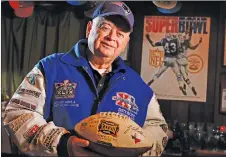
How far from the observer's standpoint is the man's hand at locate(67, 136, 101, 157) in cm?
127

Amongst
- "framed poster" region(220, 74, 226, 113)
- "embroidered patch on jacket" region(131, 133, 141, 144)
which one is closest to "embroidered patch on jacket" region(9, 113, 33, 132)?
"embroidered patch on jacket" region(131, 133, 141, 144)

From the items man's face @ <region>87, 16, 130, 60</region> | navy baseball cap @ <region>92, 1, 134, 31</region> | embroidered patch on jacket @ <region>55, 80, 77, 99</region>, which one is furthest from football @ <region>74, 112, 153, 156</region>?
navy baseball cap @ <region>92, 1, 134, 31</region>

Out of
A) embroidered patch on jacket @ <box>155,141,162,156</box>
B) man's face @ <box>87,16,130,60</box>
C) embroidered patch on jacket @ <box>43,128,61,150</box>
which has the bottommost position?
embroidered patch on jacket @ <box>155,141,162,156</box>

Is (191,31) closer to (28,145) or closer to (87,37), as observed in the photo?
(87,37)

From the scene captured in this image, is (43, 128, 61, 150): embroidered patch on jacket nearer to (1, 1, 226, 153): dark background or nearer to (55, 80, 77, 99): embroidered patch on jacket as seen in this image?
(55, 80, 77, 99): embroidered patch on jacket

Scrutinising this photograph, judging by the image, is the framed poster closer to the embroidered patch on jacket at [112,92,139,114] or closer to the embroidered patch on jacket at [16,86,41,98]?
the embroidered patch on jacket at [112,92,139,114]

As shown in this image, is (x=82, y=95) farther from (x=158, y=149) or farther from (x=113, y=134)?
(x=158, y=149)

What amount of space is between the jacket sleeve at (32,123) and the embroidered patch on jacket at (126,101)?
207 millimetres

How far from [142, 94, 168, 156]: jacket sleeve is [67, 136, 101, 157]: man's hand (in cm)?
19

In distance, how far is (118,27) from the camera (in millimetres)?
1311

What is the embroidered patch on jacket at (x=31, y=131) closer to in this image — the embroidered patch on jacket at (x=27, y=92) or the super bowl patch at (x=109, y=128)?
the embroidered patch on jacket at (x=27, y=92)

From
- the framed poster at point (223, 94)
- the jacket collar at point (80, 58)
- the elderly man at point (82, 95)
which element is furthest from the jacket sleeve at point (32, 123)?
the framed poster at point (223, 94)

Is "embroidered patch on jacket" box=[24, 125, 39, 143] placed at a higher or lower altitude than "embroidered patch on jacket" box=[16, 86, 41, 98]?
lower

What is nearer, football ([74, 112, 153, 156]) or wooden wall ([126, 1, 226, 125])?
football ([74, 112, 153, 156])
